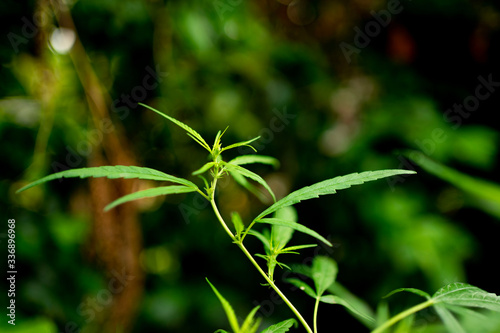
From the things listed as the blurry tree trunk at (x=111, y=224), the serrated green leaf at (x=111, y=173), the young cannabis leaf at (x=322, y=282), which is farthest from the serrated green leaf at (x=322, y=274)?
the blurry tree trunk at (x=111, y=224)

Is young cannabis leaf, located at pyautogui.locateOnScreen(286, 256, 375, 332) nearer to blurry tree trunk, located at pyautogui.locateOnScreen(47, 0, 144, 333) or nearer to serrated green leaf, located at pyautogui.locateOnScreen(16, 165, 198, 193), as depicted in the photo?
serrated green leaf, located at pyautogui.locateOnScreen(16, 165, 198, 193)

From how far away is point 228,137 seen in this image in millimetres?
1915

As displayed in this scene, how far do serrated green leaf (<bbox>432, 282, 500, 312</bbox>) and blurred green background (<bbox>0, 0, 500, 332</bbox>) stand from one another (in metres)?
0.86

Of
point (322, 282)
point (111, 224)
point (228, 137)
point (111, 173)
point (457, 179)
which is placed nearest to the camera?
point (111, 173)

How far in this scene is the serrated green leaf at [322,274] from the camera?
62 centimetres

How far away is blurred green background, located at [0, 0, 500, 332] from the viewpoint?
4.60ft

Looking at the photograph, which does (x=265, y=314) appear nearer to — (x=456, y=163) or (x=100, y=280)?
(x=100, y=280)

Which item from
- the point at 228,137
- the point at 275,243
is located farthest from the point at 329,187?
the point at 228,137

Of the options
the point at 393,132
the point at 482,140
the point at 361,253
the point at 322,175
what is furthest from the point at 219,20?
the point at 482,140

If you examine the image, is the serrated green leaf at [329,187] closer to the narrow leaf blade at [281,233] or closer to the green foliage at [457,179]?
the narrow leaf blade at [281,233]

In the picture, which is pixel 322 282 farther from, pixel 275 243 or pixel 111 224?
pixel 111 224

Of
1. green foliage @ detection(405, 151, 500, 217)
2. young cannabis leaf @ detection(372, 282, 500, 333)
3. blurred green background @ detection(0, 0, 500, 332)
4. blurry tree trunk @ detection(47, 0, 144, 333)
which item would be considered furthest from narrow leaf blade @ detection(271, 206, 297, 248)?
blurry tree trunk @ detection(47, 0, 144, 333)

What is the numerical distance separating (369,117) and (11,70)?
176 centimetres

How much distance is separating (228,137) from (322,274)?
131cm
